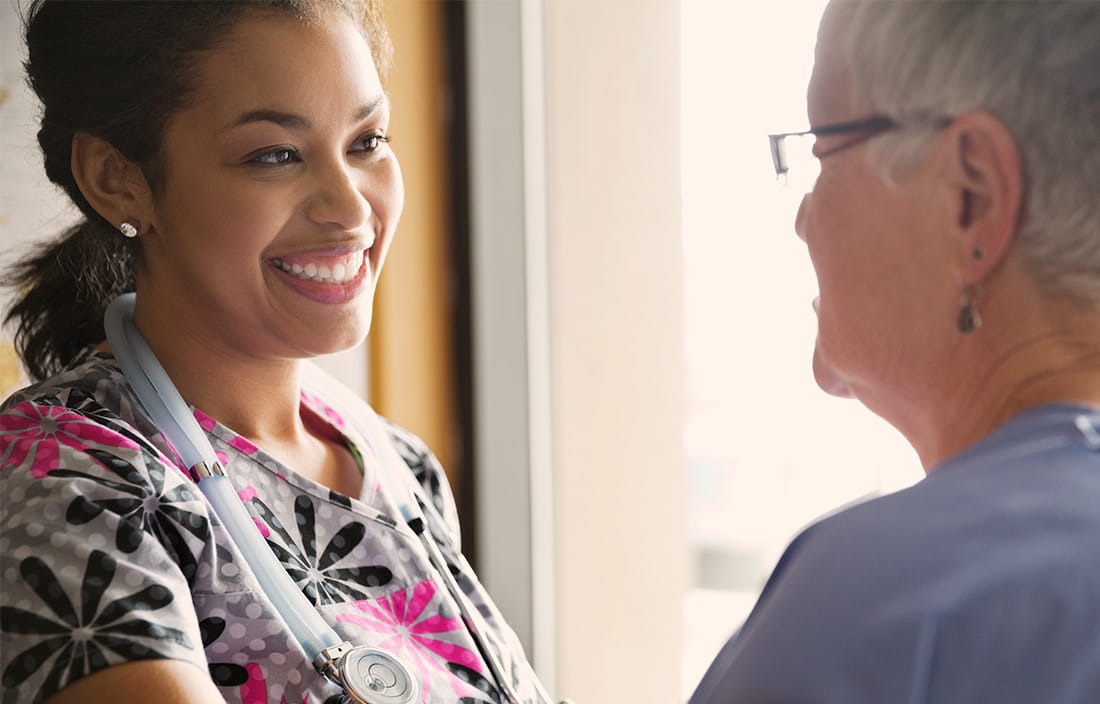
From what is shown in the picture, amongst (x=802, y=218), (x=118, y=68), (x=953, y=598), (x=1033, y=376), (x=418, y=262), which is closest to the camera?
(x=953, y=598)

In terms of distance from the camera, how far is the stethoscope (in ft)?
3.08

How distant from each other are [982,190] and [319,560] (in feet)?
2.30

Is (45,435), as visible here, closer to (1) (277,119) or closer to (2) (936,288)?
(1) (277,119)

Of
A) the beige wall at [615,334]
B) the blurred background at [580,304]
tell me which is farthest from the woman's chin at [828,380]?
the beige wall at [615,334]

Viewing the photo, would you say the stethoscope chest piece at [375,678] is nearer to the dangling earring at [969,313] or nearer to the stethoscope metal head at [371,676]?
the stethoscope metal head at [371,676]

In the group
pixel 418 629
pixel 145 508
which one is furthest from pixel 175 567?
pixel 418 629

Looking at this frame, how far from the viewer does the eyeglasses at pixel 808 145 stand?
71cm

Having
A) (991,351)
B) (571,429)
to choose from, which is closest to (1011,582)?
(991,351)

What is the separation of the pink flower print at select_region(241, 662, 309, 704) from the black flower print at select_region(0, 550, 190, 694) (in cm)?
11

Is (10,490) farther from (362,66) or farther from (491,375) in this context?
(491,375)

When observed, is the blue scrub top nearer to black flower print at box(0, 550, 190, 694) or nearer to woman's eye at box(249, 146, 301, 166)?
black flower print at box(0, 550, 190, 694)

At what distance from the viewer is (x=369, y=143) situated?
1.17m

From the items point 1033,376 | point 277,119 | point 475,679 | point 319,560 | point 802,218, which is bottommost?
point 475,679

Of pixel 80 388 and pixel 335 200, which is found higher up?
pixel 335 200
